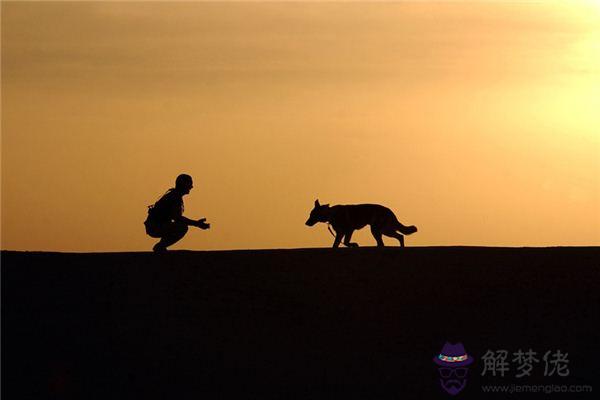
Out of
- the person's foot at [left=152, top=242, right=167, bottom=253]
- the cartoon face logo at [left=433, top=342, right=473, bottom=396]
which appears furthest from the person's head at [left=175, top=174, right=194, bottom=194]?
the cartoon face logo at [left=433, top=342, right=473, bottom=396]

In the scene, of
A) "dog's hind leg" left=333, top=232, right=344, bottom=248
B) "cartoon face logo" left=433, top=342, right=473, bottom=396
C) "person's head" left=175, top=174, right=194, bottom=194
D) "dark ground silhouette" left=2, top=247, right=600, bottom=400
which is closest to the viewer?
"cartoon face logo" left=433, top=342, right=473, bottom=396

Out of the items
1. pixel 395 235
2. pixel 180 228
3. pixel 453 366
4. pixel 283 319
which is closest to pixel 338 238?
pixel 395 235

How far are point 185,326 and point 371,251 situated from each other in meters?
3.07

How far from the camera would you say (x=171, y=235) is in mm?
17438

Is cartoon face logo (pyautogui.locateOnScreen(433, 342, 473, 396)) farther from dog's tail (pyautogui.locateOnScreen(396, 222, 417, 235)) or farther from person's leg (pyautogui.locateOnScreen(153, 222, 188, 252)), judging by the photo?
dog's tail (pyautogui.locateOnScreen(396, 222, 417, 235))

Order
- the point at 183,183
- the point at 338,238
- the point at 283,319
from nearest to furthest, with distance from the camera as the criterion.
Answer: the point at 283,319, the point at 183,183, the point at 338,238

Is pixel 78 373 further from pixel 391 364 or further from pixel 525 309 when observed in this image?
pixel 525 309

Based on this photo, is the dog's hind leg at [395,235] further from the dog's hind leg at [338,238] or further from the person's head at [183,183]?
the person's head at [183,183]

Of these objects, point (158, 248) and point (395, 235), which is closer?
point (158, 248)

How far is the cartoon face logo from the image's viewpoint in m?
13.6

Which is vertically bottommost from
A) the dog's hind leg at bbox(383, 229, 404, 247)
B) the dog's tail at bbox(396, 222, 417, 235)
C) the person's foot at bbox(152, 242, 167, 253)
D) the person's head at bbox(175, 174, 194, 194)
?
the person's foot at bbox(152, 242, 167, 253)

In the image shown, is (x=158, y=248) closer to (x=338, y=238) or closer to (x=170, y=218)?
(x=170, y=218)

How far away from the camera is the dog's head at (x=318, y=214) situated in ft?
68.6

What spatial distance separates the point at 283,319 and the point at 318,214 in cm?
609
